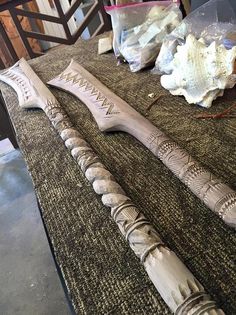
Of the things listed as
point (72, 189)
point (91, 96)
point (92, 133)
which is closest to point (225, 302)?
point (72, 189)

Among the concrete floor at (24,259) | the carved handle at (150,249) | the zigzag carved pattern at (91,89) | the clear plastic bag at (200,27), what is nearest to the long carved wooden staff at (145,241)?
the carved handle at (150,249)

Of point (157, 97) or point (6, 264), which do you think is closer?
point (157, 97)

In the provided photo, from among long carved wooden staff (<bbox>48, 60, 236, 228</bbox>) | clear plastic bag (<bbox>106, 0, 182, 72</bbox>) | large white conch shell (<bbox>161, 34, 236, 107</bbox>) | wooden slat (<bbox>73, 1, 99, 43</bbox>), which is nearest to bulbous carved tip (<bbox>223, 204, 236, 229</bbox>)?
long carved wooden staff (<bbox>48, 60, 236, 228</bbox>)

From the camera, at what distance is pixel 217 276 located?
0.40m

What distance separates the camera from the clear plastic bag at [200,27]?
89 cm

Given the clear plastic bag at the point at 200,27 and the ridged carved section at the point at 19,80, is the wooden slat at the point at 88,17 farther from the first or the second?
the clear plastic bag at the point at 200,27

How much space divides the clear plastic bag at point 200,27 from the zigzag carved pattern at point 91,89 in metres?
0.24

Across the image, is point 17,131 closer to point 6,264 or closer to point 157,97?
point 157,97

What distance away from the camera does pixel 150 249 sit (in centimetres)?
42

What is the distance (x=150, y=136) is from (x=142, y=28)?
61 cm

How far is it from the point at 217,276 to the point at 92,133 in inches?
18.9

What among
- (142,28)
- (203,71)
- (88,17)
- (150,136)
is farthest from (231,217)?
(88,17)

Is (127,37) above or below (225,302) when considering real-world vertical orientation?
above

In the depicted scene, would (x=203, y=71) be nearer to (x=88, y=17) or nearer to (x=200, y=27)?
(x=200, y=27)
